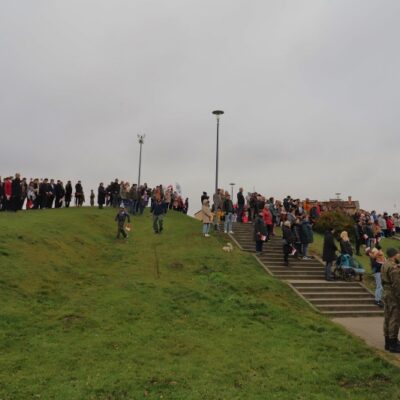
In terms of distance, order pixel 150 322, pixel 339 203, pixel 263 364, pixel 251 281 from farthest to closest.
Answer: pixel 339 203 → pixel 251 281 → pixel 150 322 → pixel 263 364

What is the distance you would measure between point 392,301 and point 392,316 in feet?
1.05

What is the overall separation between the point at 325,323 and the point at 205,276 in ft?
17.0

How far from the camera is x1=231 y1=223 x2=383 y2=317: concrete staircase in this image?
1418cm

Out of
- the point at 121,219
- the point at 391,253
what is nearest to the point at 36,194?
the point at 121,219

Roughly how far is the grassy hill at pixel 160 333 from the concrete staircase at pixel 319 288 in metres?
0.75

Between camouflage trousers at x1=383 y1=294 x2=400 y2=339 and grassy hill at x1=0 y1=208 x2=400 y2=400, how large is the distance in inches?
24.2

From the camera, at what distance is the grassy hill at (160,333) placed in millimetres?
7418

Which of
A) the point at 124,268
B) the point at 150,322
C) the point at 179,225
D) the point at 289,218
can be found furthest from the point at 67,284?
the point at 179,225

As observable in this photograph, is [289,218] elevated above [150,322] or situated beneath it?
elevated above

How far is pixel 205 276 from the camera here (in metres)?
15.9

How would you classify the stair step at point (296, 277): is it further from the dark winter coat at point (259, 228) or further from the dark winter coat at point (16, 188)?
the dark winter coat at point (16, 188)

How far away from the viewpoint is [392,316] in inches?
359

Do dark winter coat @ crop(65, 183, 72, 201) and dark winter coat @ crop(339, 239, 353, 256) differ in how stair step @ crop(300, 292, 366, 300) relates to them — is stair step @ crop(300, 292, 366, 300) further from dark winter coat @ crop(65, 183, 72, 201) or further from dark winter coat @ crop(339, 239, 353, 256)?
dark winter coat @ crop(65, 183, 72, 201)

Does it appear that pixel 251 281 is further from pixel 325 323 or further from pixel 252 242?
pixel 252 242
